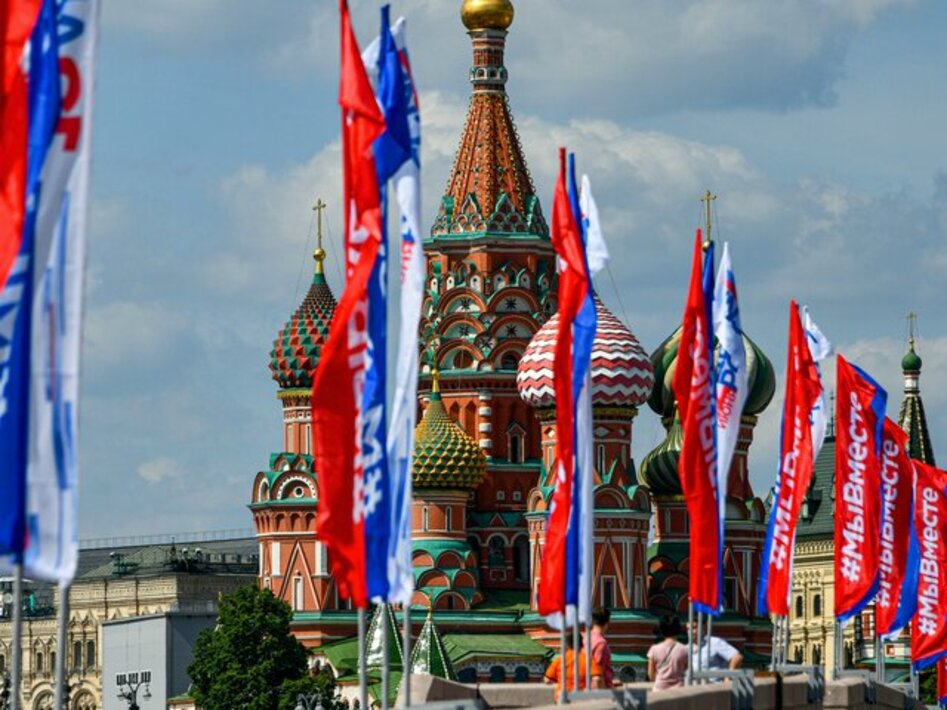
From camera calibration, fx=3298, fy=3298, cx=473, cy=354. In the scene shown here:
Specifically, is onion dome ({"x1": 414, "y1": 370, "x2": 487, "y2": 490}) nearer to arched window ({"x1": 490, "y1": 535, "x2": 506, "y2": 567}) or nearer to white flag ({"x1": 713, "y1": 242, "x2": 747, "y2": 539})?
arched window ({"x1": 490, "y1": 535, "x2": 506, "y2": 567})

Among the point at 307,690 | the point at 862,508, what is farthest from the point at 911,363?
the point at 862,508

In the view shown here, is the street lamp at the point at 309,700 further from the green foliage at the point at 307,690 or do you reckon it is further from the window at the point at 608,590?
the window at the point at 608,590

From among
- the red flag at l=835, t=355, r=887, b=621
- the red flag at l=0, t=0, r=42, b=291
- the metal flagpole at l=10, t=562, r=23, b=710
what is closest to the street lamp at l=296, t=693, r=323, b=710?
the red flag at l=835, t=355, r=887, b=621

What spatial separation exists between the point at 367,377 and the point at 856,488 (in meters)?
16.3

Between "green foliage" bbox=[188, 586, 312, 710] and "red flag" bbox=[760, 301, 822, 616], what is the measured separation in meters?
46.9

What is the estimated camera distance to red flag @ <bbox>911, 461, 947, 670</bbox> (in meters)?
43.6

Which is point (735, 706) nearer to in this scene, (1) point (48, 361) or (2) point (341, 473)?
(2) point (341, 473)

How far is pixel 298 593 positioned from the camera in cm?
9069

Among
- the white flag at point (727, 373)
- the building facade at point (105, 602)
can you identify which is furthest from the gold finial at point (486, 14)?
the white flag at point (727, 373)

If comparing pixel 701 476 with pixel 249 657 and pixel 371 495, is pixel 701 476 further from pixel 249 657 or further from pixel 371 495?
pixel 249 657

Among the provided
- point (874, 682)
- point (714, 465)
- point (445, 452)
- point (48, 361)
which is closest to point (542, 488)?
point (445, 452)

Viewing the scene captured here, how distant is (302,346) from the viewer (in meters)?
91.1

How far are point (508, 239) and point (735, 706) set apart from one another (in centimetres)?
6534

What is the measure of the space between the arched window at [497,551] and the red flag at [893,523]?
1942 inches
